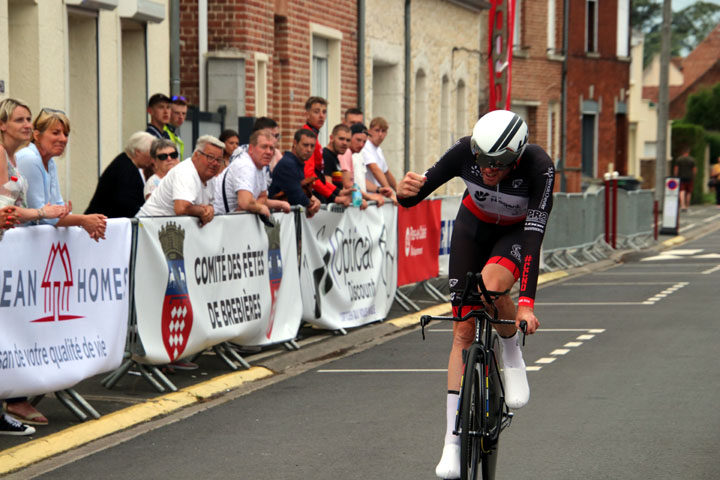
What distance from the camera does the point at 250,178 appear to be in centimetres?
1205

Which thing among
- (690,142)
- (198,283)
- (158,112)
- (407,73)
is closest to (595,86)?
(690,142)

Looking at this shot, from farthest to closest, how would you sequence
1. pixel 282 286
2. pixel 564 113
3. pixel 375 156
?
pixel 564 113 < pixel 375 156 < pixel 282 286

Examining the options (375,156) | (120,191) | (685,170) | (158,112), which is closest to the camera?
(120,191)

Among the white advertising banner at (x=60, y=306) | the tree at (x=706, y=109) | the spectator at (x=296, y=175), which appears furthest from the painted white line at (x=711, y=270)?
the tree at (x=706, y=109)

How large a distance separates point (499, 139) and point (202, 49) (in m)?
13.2

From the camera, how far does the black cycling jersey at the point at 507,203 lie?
263 inches

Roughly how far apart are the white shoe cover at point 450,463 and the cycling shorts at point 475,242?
A: 0.90m

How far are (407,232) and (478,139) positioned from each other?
32.2 ft

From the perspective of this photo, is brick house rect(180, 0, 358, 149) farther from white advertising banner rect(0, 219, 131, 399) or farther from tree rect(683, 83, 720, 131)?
tree rect(683, 83, 720, 131)

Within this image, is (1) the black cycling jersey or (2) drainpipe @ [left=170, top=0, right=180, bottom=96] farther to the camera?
(2) drainpipe @ [left=170, top=0, right=180, bottom=96]

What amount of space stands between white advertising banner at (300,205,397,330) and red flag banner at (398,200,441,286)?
0.41 m

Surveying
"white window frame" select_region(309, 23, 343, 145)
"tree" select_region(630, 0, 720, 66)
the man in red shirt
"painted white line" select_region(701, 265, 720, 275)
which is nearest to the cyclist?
the man in red shirt

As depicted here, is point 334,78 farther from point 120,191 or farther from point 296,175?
point 120,191

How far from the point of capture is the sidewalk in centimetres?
820
